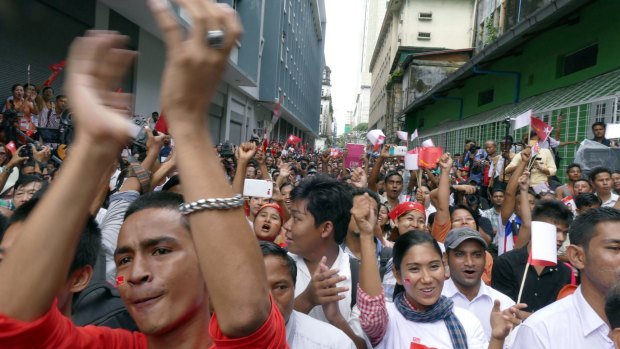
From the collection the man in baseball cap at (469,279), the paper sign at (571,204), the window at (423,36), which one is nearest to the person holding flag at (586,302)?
the man in baseball cap at (469,279)

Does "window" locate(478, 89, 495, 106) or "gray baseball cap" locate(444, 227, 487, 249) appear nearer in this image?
"gray baseball cap" locate(444, 227, 487, 249)

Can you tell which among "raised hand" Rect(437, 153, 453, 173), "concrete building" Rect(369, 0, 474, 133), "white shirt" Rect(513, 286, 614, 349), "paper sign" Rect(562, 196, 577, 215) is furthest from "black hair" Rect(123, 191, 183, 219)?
"concrete building" Rect(369, 0, 474, 133)

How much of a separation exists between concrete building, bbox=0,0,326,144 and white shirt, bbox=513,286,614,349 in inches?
70.0

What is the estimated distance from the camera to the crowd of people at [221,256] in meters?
0.94

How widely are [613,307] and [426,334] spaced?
0.86 meters

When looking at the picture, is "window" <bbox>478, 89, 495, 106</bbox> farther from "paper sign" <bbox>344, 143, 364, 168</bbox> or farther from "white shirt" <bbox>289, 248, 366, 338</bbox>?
"white shirt" <bbox>289, 248, 366, 338</bbox>

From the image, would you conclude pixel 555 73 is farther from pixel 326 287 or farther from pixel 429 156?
pixel 326 287

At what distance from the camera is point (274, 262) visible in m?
2.44

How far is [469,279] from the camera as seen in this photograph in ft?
10.9

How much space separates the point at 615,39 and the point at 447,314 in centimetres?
801

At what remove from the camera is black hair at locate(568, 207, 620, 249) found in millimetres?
2721

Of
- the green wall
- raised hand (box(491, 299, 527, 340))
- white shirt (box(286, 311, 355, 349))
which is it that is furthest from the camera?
the green wall

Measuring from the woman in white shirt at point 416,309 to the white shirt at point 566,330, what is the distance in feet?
0.31

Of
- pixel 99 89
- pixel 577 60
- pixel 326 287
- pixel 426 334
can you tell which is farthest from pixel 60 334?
pixel 577 60
